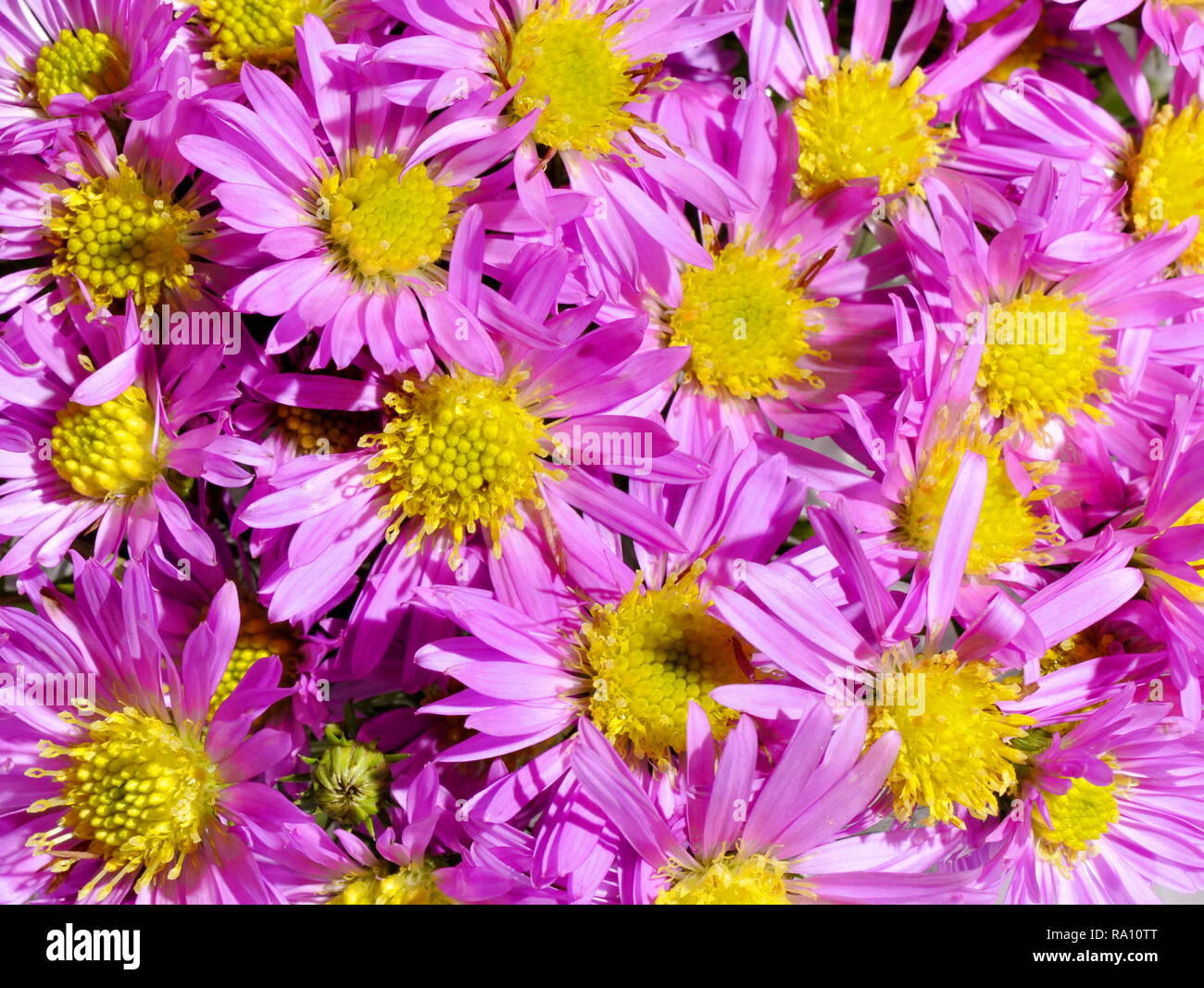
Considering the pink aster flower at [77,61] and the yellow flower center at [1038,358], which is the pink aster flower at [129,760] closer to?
the pink aster flower at [77,61]

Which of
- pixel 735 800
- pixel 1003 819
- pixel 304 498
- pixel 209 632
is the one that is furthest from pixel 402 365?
pixel 1003 819

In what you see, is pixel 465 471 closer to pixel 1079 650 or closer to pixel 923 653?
pixel 923 653

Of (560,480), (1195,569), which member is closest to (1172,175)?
(1195,569)

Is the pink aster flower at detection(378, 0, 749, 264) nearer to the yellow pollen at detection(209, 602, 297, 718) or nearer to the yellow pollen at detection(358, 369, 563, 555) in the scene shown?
the yellow pollen at detection(358, 369, 563, 555)

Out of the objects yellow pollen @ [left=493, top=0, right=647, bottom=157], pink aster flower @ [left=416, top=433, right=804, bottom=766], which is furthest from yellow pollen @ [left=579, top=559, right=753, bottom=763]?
yellow pollen @ [left=493, top=0, right=647, bottom=157]

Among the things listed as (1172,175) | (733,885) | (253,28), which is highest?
(253,28)

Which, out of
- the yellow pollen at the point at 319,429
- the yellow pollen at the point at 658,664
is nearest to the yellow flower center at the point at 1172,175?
the yellow pollen at the point at 658,664
